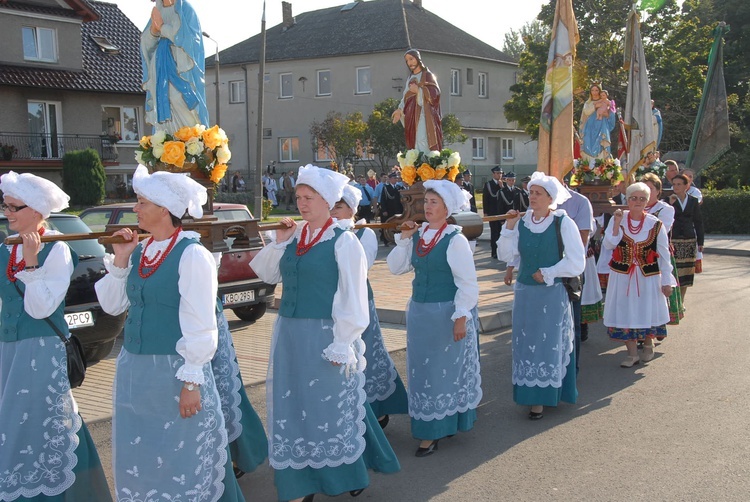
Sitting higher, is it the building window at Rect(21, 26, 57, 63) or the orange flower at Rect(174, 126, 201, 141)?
the building window at Rect(21, 26, 57, 63)

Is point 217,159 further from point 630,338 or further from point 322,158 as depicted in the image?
point 322,158

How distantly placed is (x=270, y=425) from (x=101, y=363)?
452 cm

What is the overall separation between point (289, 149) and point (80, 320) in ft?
134

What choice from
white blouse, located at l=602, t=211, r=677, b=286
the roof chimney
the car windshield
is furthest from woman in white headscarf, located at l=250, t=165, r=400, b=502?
the roof chimney

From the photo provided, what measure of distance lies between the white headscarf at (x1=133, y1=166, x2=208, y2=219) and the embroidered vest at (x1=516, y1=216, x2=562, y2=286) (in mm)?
3549

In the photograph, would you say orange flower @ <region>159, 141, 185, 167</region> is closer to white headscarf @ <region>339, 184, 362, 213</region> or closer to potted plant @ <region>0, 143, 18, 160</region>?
white headscarf @ <region>339, 184, 362, 213</region>

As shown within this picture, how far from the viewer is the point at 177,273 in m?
4.15

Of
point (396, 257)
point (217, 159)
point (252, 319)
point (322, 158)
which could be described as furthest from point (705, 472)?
point (322, 158)

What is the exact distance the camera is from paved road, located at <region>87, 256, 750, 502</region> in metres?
5.32

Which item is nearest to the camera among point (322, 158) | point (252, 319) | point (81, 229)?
point (81, 229)

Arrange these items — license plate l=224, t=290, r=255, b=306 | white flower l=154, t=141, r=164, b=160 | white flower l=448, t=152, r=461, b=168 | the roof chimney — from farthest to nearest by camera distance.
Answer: the roof chimney → license plate l=224, t=290, r=255, b=306 → white flower l=448, t=152, r=461, b=168 → white flower l=154, t=141, r=164, b=160

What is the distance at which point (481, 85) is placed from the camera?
163ft

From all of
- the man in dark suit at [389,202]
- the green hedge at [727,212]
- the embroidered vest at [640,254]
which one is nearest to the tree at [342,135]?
the man in dark suit at [389,202]

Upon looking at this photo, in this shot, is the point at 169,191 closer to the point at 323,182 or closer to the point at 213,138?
the point at 323,182
